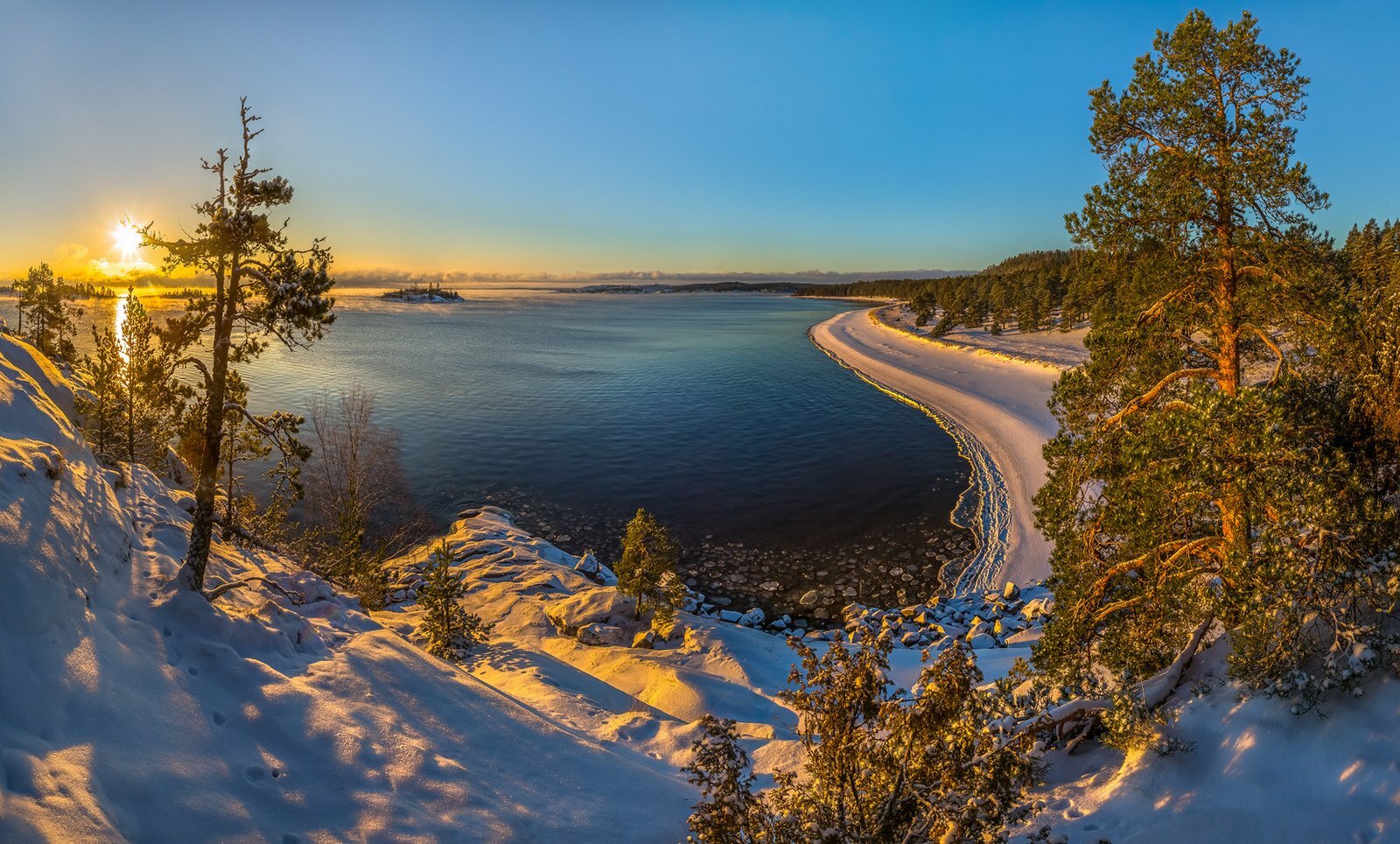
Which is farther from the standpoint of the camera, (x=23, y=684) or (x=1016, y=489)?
(x=1016, y=489)

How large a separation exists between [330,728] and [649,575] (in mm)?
12366

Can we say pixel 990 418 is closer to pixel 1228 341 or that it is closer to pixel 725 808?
pixel 1228 341

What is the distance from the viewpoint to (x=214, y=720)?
27.3 feet

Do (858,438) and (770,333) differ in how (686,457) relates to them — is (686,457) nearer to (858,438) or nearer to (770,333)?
(858,438)

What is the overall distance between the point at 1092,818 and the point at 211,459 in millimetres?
17082

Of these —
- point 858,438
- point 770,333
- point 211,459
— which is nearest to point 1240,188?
point 211,459

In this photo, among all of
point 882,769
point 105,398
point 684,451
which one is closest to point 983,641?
point 882,769

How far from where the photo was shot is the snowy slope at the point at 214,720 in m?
6.57

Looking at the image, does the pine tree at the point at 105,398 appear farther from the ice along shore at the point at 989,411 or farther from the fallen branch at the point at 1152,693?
the ice along shore at the point at 989,411

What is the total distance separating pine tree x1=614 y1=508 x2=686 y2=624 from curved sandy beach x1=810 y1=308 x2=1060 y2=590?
44.9 feet

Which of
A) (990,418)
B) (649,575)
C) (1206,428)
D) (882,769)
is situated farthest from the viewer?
(990,418)

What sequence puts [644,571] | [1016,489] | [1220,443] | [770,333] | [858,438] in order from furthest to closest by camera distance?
[770,333] < [858,438] < [1016,489] < [644,571] < [1220,443]

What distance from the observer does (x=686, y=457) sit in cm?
4475

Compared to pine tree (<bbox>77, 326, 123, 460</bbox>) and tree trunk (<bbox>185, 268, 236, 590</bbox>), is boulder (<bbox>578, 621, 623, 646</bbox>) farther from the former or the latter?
pine tree (<bbox>77, 326, 123, 460</bbox>)
